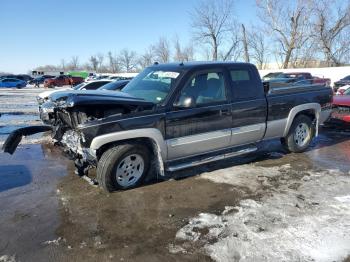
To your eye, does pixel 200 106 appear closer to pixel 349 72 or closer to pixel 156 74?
pixel 156 74

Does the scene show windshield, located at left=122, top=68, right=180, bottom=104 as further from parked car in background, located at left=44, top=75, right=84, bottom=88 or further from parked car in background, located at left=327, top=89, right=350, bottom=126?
parked car in background, located at left=44, top=75, right=84, bottom=88

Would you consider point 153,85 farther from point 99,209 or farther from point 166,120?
point 99,209

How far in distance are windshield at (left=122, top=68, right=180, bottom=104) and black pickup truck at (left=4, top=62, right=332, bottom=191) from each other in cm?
2

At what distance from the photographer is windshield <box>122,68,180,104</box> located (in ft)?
18.8

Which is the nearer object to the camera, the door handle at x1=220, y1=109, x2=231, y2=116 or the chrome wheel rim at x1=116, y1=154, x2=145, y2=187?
the chrome wheel rim at x1=116, y1=154, x2=145, y2=187

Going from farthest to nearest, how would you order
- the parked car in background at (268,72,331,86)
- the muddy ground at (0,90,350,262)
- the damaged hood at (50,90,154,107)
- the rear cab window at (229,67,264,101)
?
the parked car in background at (268,72,331,86), the rear cab window at (229,67,264,101), the damaged hood at (50,90,154,107), the muddy ground at (0,90,350,262)

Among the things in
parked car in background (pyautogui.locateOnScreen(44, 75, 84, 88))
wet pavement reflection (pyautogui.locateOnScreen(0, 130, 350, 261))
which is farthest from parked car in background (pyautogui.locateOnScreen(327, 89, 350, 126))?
parked car in background (pyautogui.locateOnScreen(44, 75, 84, 88))

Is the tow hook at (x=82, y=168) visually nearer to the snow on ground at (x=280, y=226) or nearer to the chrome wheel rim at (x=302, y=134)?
the snow on ground at (x=280, y=226)

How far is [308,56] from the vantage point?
48.9m

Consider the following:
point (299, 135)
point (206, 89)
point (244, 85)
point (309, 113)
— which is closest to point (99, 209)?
point (206, 89)

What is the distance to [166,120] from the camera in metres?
5.48

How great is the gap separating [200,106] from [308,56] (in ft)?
156

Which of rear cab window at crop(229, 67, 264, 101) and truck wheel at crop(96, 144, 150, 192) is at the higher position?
rear cab window at crop(229, 67, 264, 101)

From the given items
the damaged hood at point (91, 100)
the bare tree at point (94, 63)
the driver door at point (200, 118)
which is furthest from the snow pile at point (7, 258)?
the bare tree at point (94, 63)
